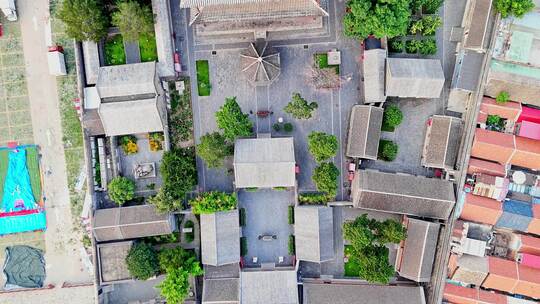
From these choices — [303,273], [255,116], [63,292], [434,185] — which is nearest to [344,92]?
[255,116]

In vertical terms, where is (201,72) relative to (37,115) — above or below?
above

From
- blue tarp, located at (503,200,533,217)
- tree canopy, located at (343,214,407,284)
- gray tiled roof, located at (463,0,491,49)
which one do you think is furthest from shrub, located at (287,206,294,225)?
gray tiled roof, located at (463,0,491,49)

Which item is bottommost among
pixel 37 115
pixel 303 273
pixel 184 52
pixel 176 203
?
pixel 303 273

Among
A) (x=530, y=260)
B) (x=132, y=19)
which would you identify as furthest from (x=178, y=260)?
(x=530, y=260)

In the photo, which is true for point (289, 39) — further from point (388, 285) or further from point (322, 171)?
point (388, 285)

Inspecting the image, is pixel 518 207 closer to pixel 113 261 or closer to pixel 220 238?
pixel 220 238

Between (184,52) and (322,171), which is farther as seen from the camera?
(184,52)

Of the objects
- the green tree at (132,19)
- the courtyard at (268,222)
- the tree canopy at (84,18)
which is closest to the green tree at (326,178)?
the courtyard at (268,222)
